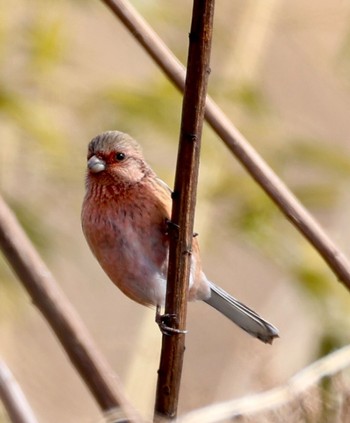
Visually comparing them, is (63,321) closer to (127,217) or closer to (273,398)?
(273,398)

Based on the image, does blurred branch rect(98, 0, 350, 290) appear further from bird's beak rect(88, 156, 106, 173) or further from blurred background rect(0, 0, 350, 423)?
blurred background rect(0, 0, 350, 423)

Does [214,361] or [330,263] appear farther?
[214,361]

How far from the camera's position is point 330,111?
5.14 metres

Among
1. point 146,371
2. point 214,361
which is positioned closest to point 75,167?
point 146,371

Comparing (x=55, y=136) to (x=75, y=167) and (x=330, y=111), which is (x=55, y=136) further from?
(x=330, y=111)

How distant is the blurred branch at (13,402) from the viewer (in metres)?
1.91

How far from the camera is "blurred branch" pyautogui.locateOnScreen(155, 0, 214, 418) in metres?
1.94

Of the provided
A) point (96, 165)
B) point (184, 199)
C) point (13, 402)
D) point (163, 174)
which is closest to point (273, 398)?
point (184, 199)

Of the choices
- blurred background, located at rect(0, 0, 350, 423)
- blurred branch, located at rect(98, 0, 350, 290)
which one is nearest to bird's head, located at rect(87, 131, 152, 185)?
blurred branch, located at rect(98, 0, 350, 290)

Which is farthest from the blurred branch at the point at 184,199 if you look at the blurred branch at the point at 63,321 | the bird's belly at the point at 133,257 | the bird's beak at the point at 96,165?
the bird's beak at the point at 96,165

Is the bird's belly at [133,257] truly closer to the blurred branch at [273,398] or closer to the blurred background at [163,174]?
the blurred branch at [273,398]

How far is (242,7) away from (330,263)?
8.28 ft

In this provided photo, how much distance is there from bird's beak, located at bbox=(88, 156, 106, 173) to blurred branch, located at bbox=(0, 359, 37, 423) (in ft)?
3.26

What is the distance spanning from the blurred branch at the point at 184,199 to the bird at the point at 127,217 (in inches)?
26.5
